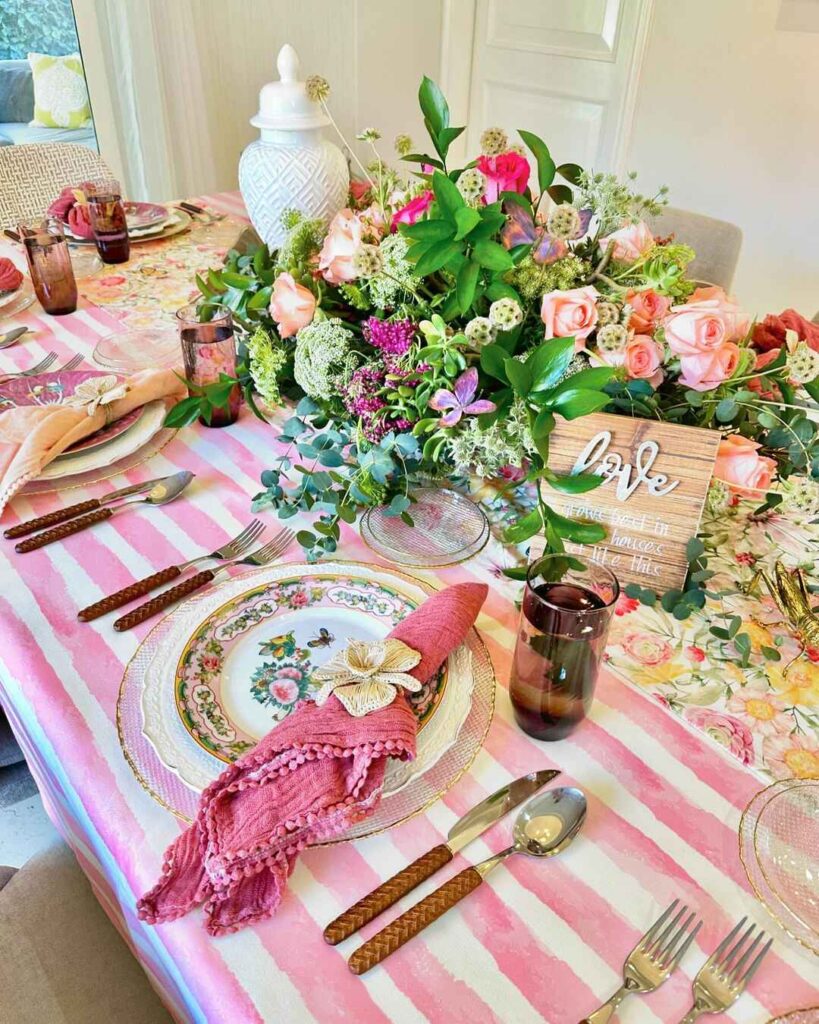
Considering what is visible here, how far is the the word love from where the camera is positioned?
30.9 inches

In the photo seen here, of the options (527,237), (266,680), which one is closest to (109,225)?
(527,237)

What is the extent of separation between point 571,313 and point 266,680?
0.44 m

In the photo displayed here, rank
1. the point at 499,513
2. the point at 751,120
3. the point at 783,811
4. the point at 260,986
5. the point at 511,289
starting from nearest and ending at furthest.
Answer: the point at 260,986
the point at 783,811
the point at 511,289
the point at 499,513
the point at 751,120

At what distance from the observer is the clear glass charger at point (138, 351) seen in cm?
126

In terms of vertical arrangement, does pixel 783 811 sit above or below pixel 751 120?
below

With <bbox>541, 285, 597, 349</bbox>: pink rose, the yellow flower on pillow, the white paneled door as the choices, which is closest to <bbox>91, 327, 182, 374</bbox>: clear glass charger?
<bbox>541, 285, 597, 349</bbox>: pink rose

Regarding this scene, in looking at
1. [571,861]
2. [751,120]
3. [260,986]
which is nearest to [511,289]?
[571,861]

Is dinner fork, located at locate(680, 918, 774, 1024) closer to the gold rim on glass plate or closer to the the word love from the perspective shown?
the gold rim on glass plate

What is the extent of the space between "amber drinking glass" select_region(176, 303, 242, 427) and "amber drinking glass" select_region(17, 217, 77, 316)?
43 centimetres

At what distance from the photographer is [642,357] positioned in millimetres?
749

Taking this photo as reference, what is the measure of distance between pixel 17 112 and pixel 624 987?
313cm

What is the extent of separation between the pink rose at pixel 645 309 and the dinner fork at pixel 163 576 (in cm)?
46

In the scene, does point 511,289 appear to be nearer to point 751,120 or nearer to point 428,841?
point 428,841

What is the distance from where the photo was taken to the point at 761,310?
9.39 feet
